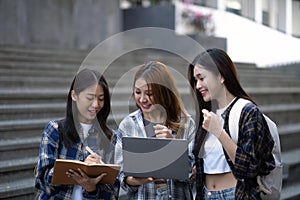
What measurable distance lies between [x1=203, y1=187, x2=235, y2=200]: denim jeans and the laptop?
0.93 feet

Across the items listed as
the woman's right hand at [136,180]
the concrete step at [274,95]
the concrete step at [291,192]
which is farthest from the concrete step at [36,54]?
the woman's right hand at [136,180]

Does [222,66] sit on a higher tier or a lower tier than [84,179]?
higher

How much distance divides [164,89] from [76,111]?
53 centimetres

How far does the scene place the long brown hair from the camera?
290cm

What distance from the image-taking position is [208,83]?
9.18 ft

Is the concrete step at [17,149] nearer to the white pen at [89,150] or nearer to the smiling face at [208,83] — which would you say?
the white pen at [89,150]

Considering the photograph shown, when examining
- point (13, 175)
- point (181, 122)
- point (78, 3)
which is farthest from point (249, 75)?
point (181, 122)

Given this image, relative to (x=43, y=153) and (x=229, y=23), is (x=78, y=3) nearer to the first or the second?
(x=229, y=23)

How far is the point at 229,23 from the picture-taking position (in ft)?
43.0

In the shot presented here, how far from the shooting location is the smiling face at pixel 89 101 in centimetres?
282

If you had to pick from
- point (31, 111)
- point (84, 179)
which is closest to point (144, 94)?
point (84, 179)

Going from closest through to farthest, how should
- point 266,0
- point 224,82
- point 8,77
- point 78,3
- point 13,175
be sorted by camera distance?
point 224,82, point 13,175, point 8,77, point 78,3, point 266,0

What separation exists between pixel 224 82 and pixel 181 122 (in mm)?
373

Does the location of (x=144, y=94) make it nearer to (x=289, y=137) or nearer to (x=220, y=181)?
(x=220, y=181)
